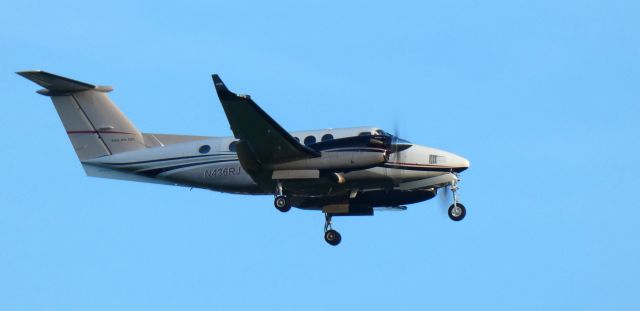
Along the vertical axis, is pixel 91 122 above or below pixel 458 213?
above

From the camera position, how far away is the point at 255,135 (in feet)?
109

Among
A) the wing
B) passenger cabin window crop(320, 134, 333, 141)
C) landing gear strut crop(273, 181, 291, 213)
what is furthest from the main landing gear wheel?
passenger cabin window crop(320, 134, 333, 141)

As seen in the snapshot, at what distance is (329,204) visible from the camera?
123 ft

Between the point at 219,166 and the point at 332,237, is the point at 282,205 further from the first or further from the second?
the point at 332,237

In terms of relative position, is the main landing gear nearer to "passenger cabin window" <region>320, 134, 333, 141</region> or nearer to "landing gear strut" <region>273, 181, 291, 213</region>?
"passenger cabin window" <region>320, 134, 333, 141</region>

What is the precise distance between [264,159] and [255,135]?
1.16 m

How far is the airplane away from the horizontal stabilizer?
1.3 inches

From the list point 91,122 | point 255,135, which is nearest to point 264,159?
point 255,135

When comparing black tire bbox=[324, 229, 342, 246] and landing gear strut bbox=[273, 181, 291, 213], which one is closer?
landing gear strut bbox=[273, 181, 291, 213]

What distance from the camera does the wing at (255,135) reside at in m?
31.9

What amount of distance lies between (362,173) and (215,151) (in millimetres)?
4649

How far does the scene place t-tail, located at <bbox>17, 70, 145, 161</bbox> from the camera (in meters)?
37.7

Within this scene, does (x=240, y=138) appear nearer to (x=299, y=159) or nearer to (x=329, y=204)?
(x=299, y=159)

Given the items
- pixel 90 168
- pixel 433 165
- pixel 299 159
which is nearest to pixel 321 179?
pixel 299 159
